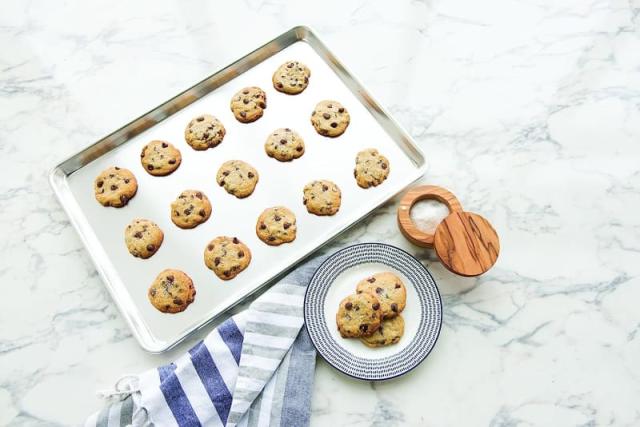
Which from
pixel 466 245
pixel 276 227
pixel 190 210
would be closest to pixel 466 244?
pixel 466 245

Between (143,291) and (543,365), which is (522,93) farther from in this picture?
(143,291)

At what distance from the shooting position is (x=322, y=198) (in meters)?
1.59

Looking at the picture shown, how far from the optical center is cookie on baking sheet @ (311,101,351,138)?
5.48ft

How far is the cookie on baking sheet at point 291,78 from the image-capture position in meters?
1.72

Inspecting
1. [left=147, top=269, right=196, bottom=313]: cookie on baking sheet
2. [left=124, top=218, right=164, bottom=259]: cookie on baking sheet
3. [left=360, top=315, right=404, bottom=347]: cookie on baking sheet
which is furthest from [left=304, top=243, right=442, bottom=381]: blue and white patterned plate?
[left=124, top=218, right=164, bottom=259]: cookie on baking sheet

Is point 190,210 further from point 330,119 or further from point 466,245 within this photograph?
point 466,245

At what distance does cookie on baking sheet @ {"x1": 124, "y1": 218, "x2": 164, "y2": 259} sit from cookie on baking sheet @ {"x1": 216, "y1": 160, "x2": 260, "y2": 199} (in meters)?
0.20

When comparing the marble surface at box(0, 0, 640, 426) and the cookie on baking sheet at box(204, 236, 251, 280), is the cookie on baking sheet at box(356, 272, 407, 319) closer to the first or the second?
the marble surface at box(0, 0, 640, 426)

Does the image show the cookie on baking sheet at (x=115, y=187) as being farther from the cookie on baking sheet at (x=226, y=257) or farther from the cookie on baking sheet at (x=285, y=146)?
the cookie on baking sheet at (x=285, y=146)

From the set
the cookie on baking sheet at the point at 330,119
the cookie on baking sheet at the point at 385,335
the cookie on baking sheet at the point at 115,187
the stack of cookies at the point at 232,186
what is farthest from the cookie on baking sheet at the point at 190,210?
the cookie on baking sheet at the point at 385,335

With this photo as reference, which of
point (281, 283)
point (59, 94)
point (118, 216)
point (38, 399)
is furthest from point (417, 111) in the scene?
point (38, 399)

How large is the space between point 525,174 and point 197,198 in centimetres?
86

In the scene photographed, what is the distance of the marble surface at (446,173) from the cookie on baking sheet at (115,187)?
0.13 m

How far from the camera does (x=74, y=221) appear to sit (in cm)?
159
